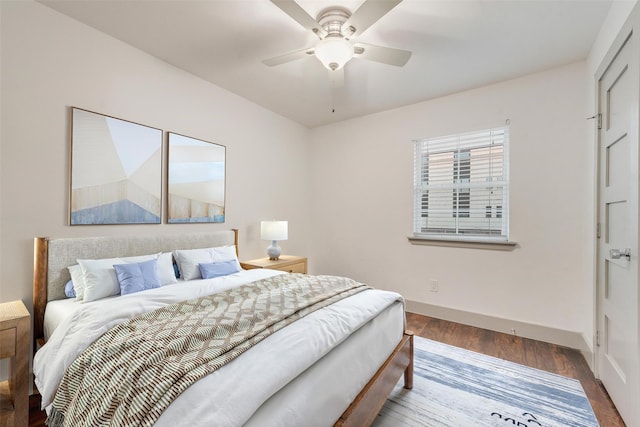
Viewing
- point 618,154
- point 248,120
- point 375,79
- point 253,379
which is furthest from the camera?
point 248,120

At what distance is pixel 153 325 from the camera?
140cm

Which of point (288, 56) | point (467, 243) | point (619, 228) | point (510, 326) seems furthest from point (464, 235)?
point (288, 56)

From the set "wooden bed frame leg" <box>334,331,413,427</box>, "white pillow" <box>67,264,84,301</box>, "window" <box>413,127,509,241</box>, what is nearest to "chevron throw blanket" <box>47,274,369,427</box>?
"wooden bed frame leg" <box>334,331,413,427</box>

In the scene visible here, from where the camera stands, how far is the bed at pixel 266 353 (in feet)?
3.15

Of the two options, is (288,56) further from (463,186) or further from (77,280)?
(463,186)

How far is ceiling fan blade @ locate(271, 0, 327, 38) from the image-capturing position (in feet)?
5.16

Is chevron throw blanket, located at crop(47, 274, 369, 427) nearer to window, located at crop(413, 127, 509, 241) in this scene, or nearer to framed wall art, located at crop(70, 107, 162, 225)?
framed wall art, located at crop(70, 107, 162, 225)

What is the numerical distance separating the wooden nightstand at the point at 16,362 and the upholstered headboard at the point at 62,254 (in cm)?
33

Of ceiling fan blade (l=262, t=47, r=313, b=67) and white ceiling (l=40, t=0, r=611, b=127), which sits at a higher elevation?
white ceiling (l=40, t=0, r=611, b=127)

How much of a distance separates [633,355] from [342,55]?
2.44 metres

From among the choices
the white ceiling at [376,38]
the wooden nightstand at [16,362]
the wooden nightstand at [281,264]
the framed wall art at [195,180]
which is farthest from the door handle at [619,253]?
the wooden nightstand at [16,362]

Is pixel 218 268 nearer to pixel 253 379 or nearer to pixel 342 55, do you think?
pixel 253 379

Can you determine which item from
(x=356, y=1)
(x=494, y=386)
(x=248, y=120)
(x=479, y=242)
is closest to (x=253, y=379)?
(x=494, y=386)

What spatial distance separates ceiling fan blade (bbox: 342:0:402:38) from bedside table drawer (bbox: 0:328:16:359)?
2639 millimetres
